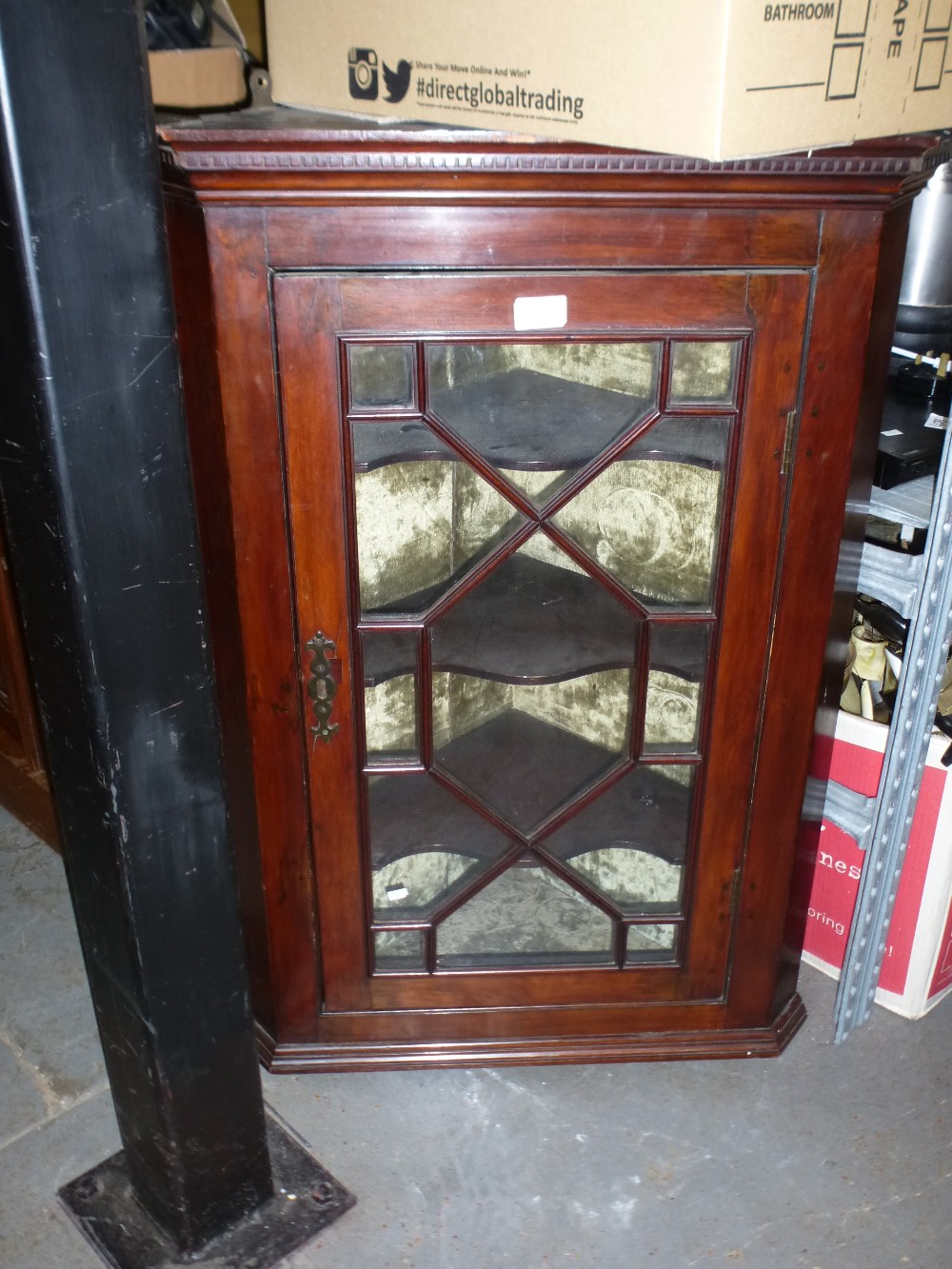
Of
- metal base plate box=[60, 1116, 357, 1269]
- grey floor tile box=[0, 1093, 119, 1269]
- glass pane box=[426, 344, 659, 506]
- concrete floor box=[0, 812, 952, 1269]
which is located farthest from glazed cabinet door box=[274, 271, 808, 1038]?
grey floor tile box=[0, 1093, 119, 1269]

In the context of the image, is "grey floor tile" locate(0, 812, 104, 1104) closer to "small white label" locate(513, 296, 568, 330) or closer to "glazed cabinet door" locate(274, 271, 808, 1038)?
"glazed cabinet door" locate(274, 271, 808, 1038)

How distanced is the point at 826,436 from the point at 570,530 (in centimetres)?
31

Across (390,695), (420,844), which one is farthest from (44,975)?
(390,695)

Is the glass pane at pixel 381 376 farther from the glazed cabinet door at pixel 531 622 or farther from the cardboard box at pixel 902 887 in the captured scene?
the cardboard box at pixel 902 887

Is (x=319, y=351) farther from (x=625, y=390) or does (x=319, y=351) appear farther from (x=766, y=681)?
(x=766, y=681)

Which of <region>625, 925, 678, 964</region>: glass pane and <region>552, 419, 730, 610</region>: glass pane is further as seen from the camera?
<region>625, 925, 678, 964</region>: glass pane

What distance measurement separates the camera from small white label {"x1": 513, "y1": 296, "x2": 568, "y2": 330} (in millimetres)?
1250

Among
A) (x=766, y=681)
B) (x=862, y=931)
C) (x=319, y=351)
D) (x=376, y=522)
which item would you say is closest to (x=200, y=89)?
(x=319, y=351)

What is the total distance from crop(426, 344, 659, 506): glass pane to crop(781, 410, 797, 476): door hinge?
0.16m

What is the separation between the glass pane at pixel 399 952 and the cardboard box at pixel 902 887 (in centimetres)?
62

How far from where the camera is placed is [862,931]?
5.68 ft

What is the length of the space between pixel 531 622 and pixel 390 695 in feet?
0.67

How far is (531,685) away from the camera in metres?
1.51

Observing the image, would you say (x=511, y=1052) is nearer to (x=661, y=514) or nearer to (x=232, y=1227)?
(x=232, y=1227)
